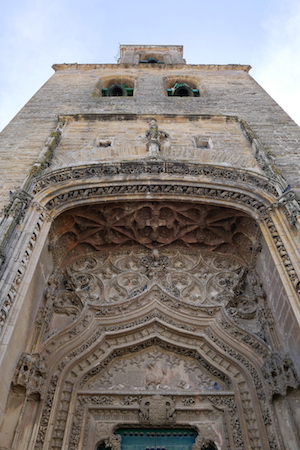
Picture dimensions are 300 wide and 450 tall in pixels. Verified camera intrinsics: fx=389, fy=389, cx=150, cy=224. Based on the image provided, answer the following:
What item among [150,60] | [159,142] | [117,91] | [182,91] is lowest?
[159,142]

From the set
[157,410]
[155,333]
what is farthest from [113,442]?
[155,333]

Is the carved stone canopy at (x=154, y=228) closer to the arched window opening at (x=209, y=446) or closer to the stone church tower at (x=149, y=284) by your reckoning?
the stone church tower at (x=149, y=284)

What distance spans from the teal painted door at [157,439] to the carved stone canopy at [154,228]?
138 inches

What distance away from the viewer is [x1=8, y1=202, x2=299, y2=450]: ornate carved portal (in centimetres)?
564

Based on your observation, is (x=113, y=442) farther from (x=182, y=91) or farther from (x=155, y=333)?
(x=182, y=91)

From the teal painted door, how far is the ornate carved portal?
0.14 metres

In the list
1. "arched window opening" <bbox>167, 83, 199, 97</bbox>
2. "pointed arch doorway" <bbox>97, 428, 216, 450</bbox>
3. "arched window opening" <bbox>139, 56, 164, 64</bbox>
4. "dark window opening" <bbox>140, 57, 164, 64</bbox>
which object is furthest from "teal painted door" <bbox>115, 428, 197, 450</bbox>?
"dark window opening" <bbox>140, 57, 164, 64</bbox>

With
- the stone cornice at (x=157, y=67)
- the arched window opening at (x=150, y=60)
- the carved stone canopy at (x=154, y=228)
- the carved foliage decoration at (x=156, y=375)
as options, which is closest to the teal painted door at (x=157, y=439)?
the carved foliage decoration at (x=156, y=375)

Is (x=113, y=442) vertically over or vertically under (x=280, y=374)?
under

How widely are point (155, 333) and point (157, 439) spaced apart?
1692 mm

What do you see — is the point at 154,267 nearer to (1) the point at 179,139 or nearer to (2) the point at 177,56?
(1) the point at 179,139

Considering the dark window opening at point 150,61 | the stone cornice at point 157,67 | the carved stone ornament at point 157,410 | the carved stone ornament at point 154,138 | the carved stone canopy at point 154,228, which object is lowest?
the carved stone ornament at point 157,410

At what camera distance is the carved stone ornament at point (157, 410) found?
566 cm

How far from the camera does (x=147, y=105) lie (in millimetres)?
12180
